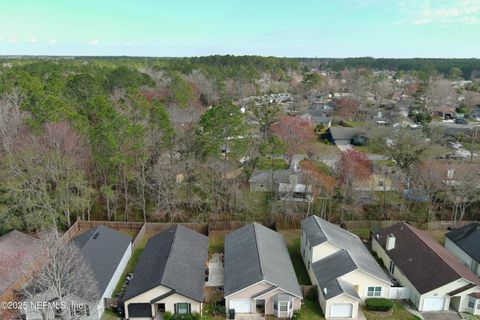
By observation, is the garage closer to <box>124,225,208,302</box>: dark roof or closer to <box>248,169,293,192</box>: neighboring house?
<box>124,225,208,302</box>: dark roof

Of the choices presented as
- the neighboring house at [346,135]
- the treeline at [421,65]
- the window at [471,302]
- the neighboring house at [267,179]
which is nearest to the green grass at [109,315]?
the neighboring house at [267,179]

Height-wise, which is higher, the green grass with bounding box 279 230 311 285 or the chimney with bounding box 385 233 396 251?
the chimney with bounding box 385 233 396 251

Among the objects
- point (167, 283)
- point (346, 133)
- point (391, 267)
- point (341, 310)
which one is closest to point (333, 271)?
point (341, 310)

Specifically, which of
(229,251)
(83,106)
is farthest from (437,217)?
(83,106)

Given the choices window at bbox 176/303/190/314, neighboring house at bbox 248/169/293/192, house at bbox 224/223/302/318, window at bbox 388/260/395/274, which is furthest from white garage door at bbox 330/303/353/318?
neighboring house at bbox 248/169/293/192

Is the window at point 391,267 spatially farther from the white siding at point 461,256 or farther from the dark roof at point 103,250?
the dark roof at point 103,250

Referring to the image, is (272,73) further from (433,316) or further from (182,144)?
(433,316)
